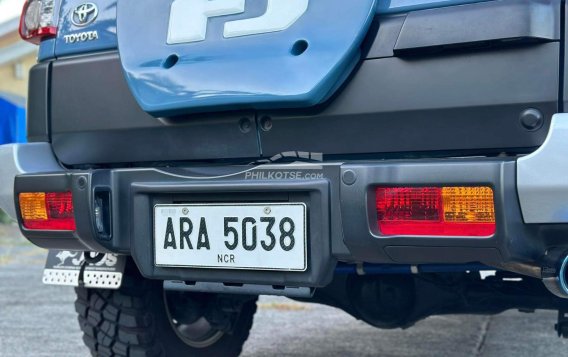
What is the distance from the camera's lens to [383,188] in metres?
2.09

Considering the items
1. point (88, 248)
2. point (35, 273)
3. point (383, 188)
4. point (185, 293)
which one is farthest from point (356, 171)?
point (35, 273)

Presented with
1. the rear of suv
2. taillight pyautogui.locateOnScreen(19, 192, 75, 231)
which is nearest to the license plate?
the rear of suv

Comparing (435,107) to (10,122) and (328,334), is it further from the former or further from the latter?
(10,122)

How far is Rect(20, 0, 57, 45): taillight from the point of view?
2791 millimetres

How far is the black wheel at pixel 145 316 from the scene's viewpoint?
2.85 m

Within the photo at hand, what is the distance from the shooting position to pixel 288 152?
236 cm

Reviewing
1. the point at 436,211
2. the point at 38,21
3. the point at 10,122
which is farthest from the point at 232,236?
the point at 10,122

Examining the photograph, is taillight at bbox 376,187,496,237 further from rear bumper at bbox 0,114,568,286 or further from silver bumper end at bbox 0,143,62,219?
silver bumper end at bbox 0,143,62,219

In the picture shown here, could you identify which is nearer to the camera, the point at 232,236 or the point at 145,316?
the point at 232,236

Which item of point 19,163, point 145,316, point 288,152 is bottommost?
point 145,316

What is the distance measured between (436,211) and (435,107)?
28 cm

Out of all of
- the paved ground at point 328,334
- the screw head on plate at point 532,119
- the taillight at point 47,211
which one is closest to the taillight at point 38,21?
the taillight at point 47,211

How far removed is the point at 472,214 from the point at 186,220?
85 centimetres

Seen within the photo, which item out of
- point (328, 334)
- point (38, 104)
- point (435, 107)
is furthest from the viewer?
point (328, 334)
